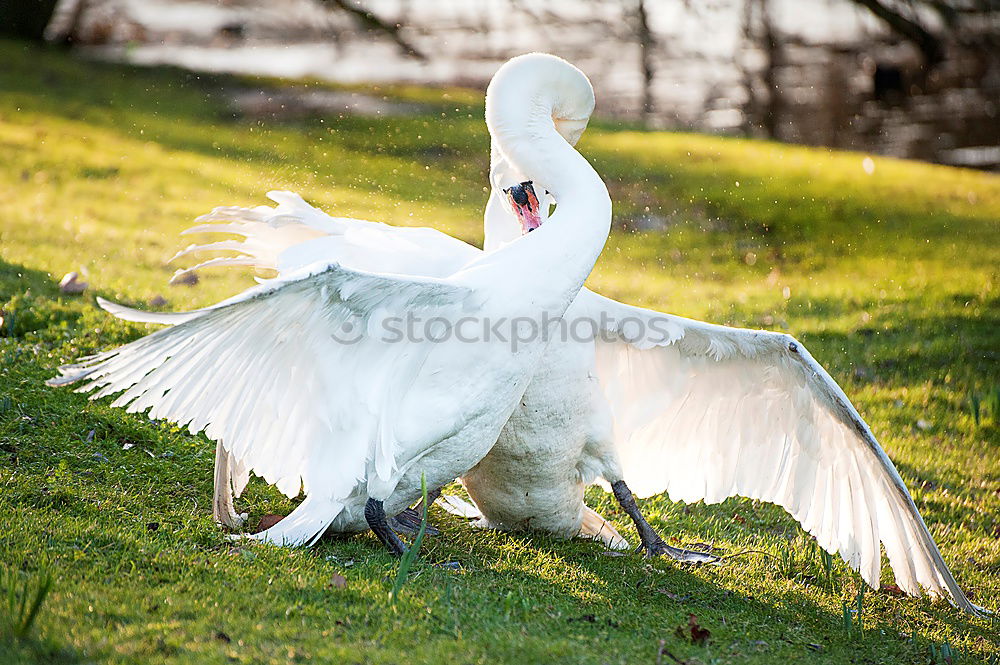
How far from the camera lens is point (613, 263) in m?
11.5

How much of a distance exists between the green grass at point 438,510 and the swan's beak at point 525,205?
5.44ft

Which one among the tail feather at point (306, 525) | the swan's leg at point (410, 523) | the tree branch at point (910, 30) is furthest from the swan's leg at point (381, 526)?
the tree branch at point (910, 30)

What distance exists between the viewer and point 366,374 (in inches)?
170

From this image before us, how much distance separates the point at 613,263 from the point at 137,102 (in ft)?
29.4

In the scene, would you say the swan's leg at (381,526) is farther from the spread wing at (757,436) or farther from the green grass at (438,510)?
the spread wing at (757,436)

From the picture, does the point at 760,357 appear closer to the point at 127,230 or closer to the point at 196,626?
the point at 196,626

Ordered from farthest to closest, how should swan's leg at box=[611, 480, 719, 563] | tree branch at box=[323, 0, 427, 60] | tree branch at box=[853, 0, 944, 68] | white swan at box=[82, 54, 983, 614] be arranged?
tree branch at box=[323, 0, 427, 60] < tree branch at box=[853, 0, 944, 68] < swan's leg at box=[611, 480, 719, 563] < white swan at box=[82, 54, 983, 614]

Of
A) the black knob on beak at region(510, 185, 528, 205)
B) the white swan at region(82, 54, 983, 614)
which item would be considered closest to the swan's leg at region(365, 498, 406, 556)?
the white swan at region(82, 54, 983, 614)

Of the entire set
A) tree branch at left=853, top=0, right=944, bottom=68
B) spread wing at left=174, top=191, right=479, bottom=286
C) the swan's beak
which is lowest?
spread wing at left=174, top=191, right=479, bottom=286

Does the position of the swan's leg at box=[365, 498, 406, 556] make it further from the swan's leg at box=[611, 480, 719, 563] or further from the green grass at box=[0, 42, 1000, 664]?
the swan's leg at box=[611, 480, 719, 563]

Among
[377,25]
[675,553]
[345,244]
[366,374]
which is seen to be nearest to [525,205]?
[345,244]

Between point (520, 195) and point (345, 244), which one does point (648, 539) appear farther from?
point (345, 244)

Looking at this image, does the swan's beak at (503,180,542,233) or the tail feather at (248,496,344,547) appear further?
the swan's beak at (503,180,542,233)

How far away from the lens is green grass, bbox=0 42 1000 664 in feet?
13.0
